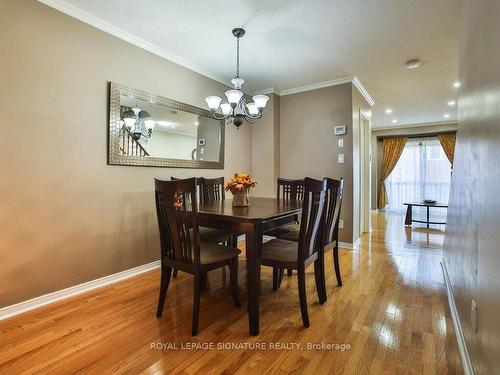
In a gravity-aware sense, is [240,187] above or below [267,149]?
below

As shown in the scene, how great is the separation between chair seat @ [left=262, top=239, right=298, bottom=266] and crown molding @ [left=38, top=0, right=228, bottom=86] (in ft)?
7.78

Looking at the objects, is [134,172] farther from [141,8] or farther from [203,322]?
[203,322]

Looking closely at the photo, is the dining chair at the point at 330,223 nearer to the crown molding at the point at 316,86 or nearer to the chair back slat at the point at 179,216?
the chair back slat at the point at 179,216

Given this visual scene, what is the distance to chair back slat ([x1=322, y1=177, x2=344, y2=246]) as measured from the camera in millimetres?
Answer: 2085

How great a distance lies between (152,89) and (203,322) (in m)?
2.35

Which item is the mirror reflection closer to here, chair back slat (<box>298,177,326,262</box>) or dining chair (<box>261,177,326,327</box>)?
dining chair (<box>261,177,326,327</box>)

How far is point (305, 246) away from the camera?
1836 millimetres

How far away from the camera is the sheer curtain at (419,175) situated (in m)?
6.79

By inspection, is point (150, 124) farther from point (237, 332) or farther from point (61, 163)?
point (237, 332)

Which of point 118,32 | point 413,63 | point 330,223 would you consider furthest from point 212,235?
point 413,63

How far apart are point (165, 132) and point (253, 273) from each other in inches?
80.3

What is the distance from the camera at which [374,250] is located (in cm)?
363

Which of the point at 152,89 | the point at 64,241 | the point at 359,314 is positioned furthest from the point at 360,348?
the point at 152,89

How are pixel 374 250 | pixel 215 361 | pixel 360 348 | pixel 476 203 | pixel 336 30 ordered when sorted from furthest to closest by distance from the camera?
pixel 374 250, pixel 336 30, pixel 360 348, pixel 215 361, pixel 476 203
